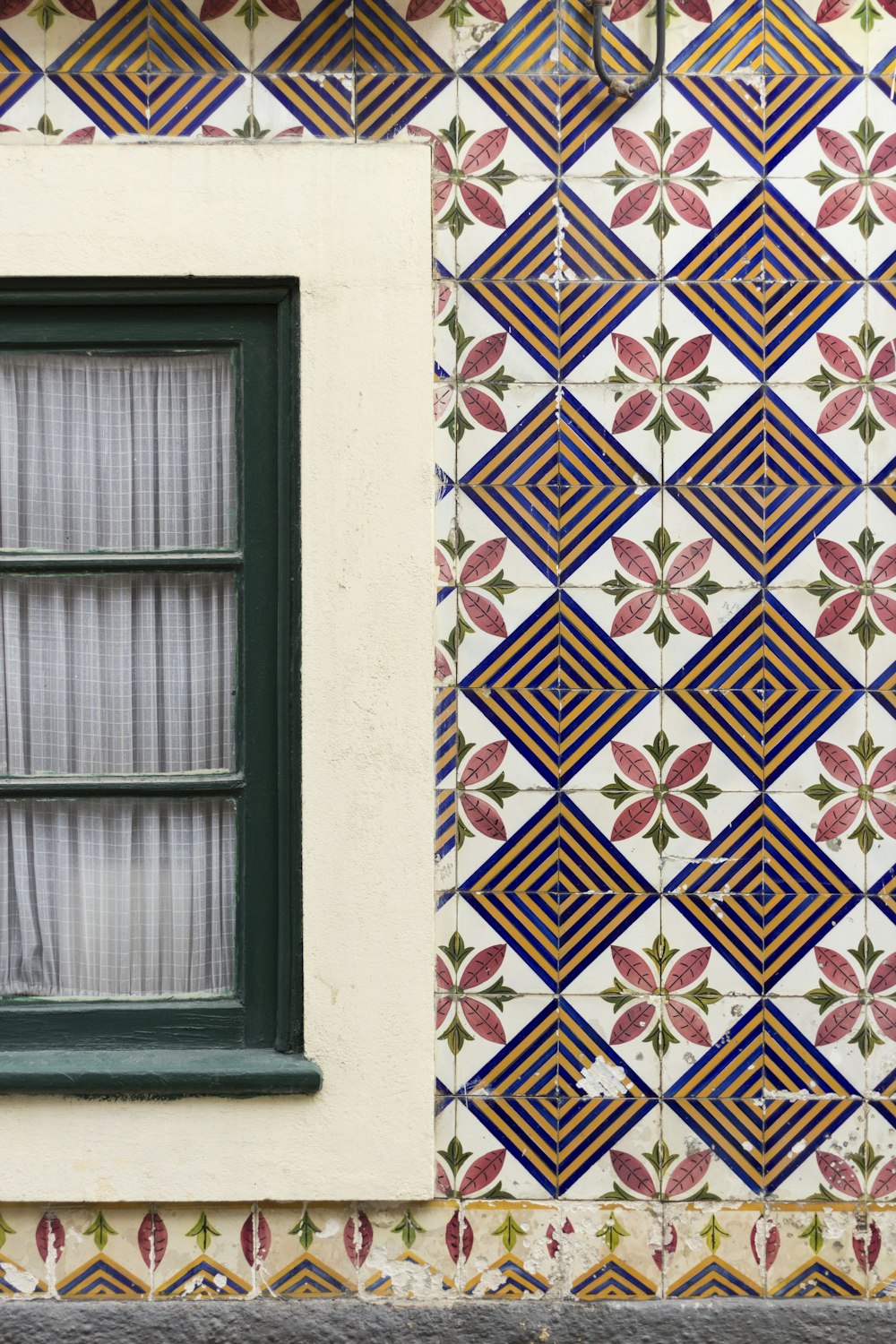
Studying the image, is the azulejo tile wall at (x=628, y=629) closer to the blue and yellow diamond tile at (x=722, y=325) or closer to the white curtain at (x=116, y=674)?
the blue and yellow diamond tile at (x=722, y=325)

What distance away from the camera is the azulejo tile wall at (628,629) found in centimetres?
269

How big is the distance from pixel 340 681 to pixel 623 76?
1527mm

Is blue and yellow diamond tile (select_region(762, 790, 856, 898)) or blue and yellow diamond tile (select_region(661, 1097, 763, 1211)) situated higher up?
blue and yellow diamond tile (select_region(762, 790, 856, 898))

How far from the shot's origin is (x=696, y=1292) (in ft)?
8.84

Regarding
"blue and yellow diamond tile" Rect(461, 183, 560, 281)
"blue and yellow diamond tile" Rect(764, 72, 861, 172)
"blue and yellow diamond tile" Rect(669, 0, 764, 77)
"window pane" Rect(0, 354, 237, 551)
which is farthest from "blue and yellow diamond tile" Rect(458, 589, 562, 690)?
"blue and yellow diamond tile" Rect(669, 0, 764, 77)

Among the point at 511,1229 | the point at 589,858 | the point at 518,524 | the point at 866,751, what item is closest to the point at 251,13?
the point at 518,524

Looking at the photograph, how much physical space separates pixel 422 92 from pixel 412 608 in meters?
1.18

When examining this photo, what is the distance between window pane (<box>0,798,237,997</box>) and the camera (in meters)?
2.76

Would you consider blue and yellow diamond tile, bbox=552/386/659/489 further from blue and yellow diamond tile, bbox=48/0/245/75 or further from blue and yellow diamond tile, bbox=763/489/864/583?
blue and yellow diamond tile, bbox=48/0/245/75

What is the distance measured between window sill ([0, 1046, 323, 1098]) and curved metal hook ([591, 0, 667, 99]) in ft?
7.59

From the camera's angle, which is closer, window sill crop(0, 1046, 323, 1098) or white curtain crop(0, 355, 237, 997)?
window sill crop(0, 1046, 323, 1098)

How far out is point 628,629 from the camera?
272 cm

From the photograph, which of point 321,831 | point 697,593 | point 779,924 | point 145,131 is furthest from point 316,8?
point 779,924

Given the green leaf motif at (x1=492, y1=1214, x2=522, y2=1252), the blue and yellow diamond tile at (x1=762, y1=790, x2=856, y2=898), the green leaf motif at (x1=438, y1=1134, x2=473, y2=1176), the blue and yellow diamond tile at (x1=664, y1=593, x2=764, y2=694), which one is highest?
the blue and yellow diamond tile at (x1=664, y1=593, x2=764, y2=694)
